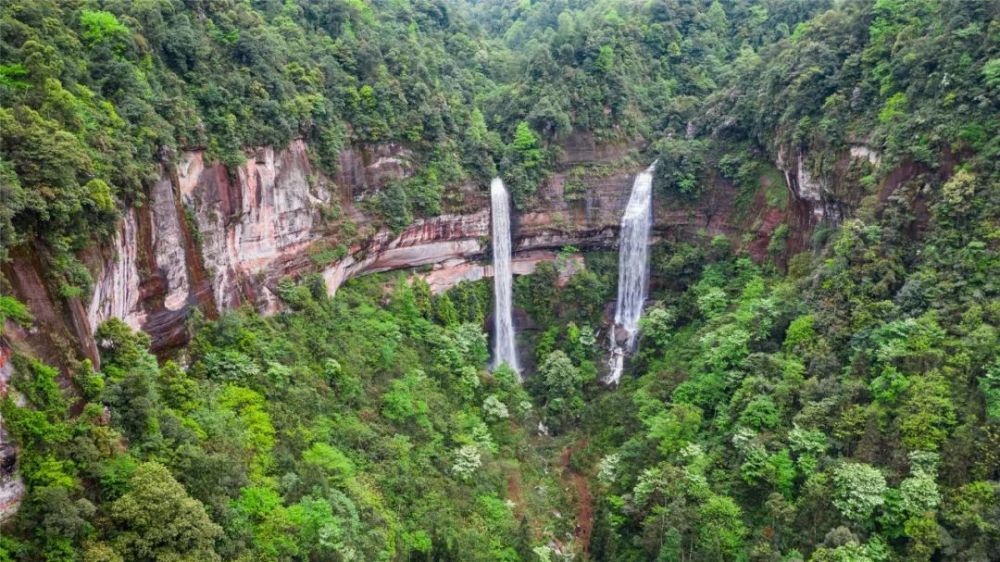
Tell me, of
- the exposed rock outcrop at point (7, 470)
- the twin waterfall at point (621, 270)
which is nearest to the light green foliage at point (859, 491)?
the twin waterfall at point (621, 270)

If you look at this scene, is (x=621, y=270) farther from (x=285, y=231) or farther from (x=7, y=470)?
(x=7, y=470)

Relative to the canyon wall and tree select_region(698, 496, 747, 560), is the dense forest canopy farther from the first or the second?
the canyon wall

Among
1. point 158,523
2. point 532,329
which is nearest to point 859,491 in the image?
point 158,523

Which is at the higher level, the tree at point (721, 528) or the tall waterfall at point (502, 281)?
the tall waterfall at point (502, 281)

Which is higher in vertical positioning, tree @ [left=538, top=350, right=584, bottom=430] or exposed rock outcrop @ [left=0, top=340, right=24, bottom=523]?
exposed rock outcrop @ [left=0, top=340, right=24, bottom=523]

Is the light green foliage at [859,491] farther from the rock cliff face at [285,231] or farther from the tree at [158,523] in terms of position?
the tree at [158,523]

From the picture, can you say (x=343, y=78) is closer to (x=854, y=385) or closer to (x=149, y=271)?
(x=149, y=271)

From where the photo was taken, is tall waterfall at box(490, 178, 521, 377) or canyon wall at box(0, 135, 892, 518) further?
tall waterfall at box(490, 178, 521, 377)

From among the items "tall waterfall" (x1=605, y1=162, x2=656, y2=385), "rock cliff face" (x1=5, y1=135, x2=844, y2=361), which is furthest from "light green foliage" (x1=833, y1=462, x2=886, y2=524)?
"tall waterfall" (x1=605, y1=162, x2=656, y2=385)
